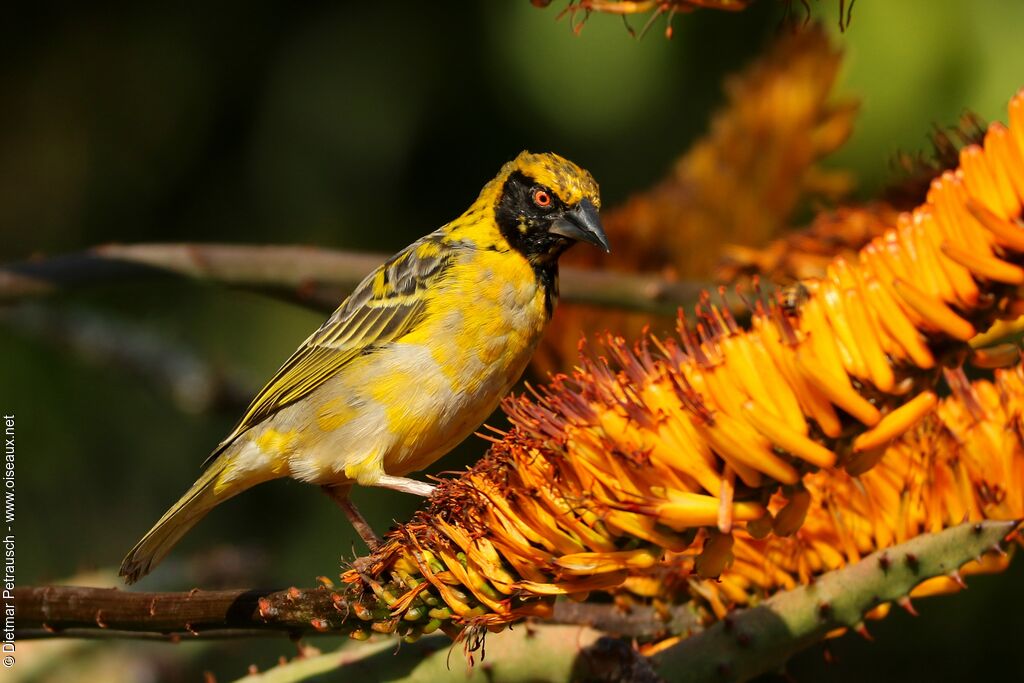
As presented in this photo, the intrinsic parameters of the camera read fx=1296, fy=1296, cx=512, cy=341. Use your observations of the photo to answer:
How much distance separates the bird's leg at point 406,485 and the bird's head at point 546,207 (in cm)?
73

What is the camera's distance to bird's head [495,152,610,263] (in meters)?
3.41

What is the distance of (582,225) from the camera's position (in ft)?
11.1

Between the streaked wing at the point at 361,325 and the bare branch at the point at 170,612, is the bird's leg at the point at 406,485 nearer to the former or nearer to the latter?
the streaked wing at the point at 361,325

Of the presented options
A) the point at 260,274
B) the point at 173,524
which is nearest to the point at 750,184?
the point at 260,274

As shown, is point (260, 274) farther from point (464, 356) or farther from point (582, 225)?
point (582, 225)

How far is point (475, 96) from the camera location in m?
5.34

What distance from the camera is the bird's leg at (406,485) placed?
10.3 feet

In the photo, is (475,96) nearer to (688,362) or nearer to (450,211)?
(450,211)

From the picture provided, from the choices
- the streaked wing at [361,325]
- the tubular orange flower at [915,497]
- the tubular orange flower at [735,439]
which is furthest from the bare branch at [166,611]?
the streaked wing at [361,325]

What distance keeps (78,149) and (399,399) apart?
3.45 metres

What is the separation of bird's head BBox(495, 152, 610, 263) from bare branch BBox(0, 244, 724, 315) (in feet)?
0.41

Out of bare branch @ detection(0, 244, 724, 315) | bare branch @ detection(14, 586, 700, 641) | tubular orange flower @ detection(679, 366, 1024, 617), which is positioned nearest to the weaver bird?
bare branch @ detection(0, 244, 724, 315)

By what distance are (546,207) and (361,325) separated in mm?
654

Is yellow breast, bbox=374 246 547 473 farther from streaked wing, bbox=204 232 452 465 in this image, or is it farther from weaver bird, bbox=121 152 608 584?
streaked wing, bbox=204 232 452 465
